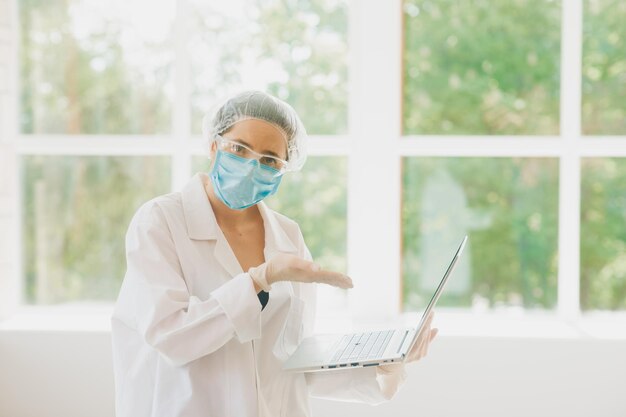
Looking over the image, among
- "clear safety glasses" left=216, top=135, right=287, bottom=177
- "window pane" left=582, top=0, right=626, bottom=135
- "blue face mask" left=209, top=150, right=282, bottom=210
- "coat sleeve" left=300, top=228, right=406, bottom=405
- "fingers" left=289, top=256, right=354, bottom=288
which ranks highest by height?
"window pane" left=582, top=0, right=626, bottom=135

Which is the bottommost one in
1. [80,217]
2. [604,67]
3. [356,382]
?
[356,382]

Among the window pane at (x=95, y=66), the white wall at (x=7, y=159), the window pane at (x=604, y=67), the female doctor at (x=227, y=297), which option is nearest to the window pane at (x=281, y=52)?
the window pane at (x=95, y=66)

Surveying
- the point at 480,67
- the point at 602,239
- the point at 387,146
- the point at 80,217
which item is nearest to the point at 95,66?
the point at 80,217

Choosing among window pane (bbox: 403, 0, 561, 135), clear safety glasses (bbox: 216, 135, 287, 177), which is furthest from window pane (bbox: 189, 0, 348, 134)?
clear safety glasses (bbox: 216, 135, 287, 177)

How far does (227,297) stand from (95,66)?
205 cm

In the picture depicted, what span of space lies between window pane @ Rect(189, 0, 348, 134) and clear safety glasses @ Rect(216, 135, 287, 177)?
1389 mm

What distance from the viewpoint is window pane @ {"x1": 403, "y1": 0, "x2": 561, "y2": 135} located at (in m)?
3.09

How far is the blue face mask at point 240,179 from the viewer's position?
5.65 ft

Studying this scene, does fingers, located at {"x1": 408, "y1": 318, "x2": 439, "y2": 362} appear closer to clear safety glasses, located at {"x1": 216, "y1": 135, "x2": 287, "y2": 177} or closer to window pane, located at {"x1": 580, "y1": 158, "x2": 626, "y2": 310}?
clear safety glasses, located at {"x1": 216, "y1": 135, "x2": 287, "y2": 177}

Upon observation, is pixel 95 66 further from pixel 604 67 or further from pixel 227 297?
pixel 604 67

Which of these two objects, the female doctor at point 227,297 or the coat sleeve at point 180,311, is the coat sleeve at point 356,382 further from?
the coat sleeve at point 180,311

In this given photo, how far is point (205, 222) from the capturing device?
1725 millimetres

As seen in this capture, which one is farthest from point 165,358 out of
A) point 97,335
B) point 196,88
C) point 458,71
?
point 458,71

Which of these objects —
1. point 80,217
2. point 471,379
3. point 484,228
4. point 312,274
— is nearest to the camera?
point 312,274
